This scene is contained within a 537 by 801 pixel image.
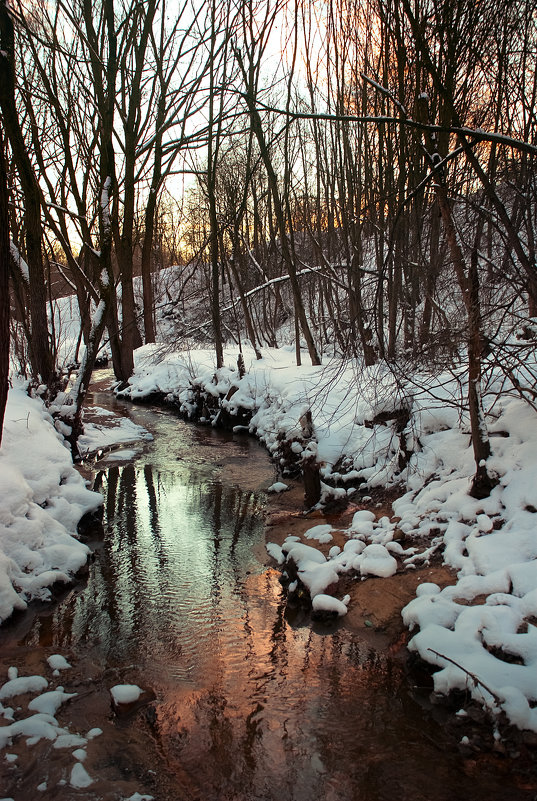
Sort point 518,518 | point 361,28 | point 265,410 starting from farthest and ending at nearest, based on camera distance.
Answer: point 265,410, point 361,28, point 518,518

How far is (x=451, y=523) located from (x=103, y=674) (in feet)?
10.6

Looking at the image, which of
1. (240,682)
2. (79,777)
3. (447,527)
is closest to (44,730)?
(79,777)

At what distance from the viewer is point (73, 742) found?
10.2 feet

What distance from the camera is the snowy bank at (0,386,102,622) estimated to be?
4719 mm

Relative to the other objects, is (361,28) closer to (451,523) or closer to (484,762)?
(451,523)

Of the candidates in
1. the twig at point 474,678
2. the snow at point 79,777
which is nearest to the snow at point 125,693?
the snow at point 79,777

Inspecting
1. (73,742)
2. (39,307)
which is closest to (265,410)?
(39,307)

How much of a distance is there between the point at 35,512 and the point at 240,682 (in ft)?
9.14

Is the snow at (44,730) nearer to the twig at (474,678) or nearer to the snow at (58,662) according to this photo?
the snow at (58,662)

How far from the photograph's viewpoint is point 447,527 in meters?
5.05

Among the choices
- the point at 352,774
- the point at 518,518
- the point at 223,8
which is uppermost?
the point at 223,8

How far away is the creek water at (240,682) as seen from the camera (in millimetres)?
2883

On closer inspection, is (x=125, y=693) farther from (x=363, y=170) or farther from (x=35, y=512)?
(x=363, y=170)

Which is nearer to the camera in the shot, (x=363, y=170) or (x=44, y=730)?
(x=44, y=730)
